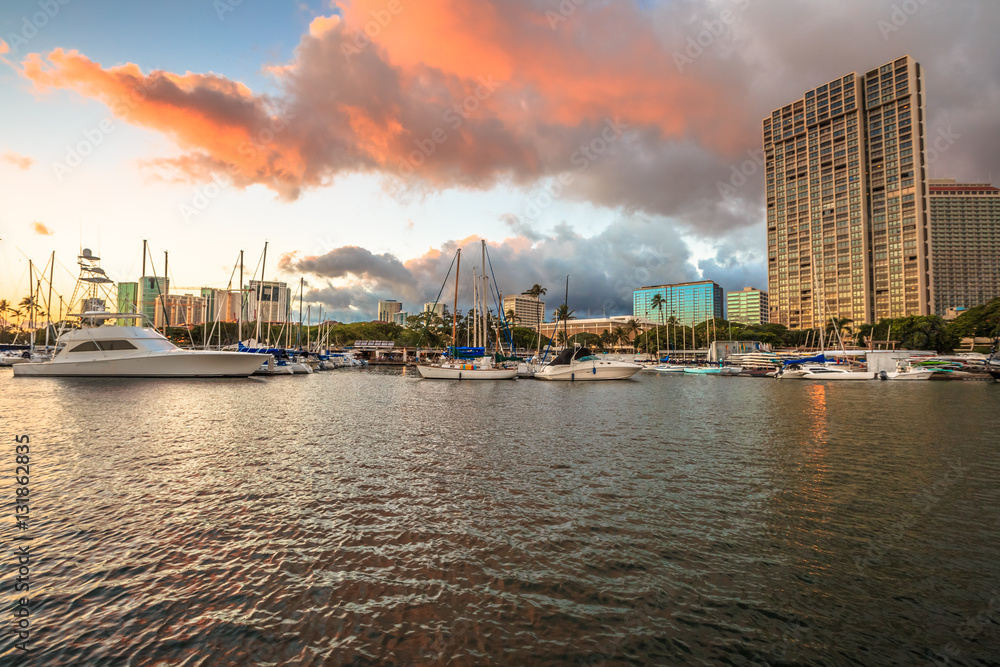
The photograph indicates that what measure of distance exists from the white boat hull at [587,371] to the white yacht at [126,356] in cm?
4138

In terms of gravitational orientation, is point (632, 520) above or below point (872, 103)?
below

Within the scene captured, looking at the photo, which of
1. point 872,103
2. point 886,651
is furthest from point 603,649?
point 872,103

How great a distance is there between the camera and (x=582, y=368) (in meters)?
64.9

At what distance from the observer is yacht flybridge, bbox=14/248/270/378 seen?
166 feet

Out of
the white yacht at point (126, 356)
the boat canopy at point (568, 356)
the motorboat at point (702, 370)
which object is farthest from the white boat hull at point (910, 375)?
the white yacht at point (126, 356)

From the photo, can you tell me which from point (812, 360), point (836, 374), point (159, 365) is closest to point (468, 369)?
point (159, 365)

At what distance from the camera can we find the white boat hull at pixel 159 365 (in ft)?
166

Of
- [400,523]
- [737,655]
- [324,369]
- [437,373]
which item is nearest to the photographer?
[737,655]

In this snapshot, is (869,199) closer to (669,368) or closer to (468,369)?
(669,368)

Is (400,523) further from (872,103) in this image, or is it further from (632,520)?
(872,103)

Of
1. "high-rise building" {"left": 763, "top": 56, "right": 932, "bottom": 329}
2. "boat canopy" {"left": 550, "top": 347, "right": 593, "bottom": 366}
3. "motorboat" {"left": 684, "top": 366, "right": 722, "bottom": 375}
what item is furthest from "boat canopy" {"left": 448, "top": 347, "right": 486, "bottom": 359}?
"high-rise building" {"left": 763, "top": 56, "right": 932, "bottom": 329}

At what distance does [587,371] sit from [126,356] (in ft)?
189

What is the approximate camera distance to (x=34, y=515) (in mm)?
9727

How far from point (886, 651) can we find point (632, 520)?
184 inches
